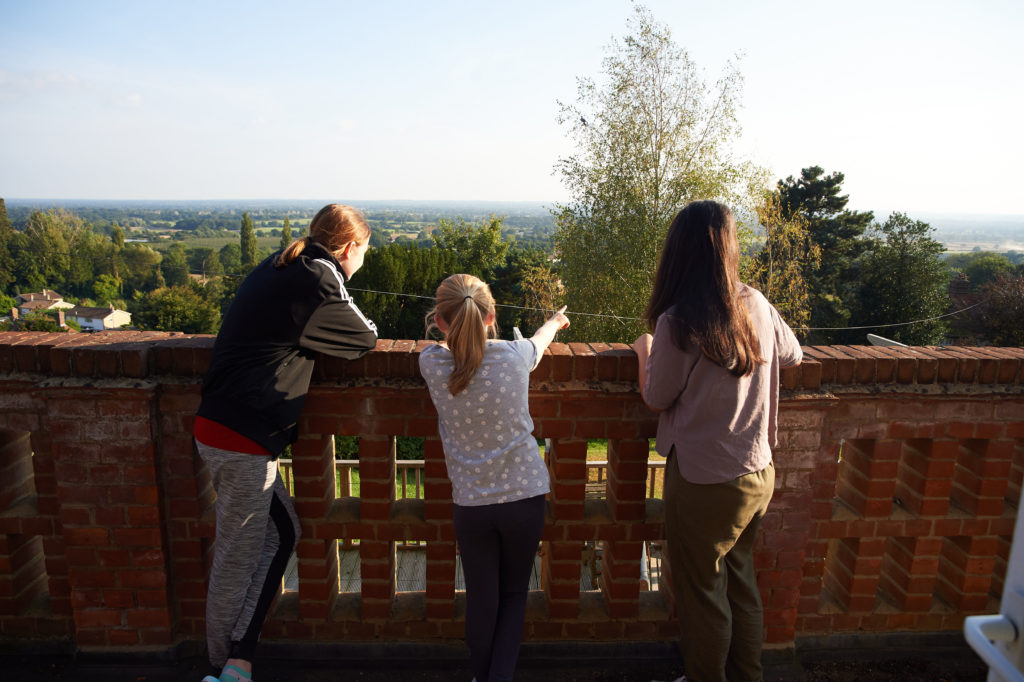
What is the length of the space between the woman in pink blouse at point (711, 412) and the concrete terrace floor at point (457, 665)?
401 millimetres

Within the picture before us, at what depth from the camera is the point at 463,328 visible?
190cm

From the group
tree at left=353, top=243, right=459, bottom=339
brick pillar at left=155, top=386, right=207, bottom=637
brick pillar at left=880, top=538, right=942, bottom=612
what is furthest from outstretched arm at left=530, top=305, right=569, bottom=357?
tree at left=353, top=243, right=459, bottom=339

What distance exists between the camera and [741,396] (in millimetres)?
1926

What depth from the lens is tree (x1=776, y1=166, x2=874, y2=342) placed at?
112 feet

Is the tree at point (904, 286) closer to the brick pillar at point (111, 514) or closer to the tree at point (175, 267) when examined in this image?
the brick pillar at point (111, 514)

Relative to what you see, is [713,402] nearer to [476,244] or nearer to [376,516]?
[376,516]

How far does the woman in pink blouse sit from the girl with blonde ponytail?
44 cm

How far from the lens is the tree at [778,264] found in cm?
2298

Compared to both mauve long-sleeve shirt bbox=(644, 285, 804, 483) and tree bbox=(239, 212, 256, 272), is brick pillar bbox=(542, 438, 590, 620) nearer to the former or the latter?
mauve long-sleeve shirt bbox=(644, 285, 804, 483)

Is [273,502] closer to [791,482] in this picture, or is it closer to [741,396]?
[741,396]

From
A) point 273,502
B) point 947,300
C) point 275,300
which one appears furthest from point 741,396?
point 947,300

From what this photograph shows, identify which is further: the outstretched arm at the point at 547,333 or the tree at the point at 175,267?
the tree at the point at 175,267

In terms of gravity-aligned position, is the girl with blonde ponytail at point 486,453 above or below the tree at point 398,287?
above

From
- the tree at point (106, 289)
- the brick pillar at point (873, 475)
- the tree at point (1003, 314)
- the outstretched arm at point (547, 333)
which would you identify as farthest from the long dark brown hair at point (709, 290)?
the tree at point (106, 289)
